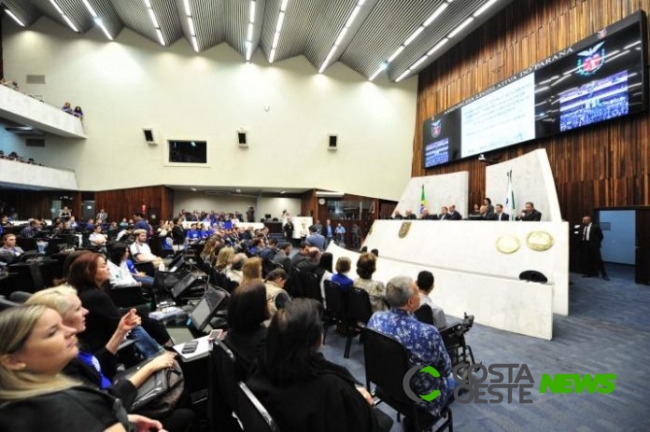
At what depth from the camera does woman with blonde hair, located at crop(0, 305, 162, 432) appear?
81cm

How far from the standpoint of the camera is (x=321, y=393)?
1054 millimetres

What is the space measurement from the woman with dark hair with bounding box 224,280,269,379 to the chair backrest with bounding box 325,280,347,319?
1.75 meters

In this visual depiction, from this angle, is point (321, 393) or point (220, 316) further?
point (220, 316)

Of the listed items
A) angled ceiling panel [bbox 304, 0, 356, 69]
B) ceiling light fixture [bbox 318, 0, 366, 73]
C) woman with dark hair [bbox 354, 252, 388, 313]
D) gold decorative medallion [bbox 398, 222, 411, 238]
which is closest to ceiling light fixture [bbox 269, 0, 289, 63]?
angled ceiling panel [bbox 304, 0, 356, 69]

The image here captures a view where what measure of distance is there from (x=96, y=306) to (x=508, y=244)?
228 inches

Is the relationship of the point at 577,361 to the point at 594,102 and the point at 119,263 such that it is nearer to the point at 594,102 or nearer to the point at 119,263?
the point at 119,263

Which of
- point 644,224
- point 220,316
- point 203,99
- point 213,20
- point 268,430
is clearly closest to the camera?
point 268,430

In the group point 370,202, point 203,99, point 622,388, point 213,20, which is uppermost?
point 213,20

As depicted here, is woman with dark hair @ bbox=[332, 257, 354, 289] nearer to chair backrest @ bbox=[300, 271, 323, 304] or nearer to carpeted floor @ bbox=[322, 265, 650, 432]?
chair backrest @ bbox=[300, 271, 323, 304]

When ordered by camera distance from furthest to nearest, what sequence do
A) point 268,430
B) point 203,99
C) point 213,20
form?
1. point 203,99
2. point 213,20
3. point 268,430

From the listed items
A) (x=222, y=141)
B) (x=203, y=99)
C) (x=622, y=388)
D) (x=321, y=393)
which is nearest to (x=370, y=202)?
(x=222, y=141)

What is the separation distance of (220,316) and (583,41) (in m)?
9.79

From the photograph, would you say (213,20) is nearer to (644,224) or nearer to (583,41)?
(583,41)

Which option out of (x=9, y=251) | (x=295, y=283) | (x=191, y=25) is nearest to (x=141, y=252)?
(x=9, y=251)
